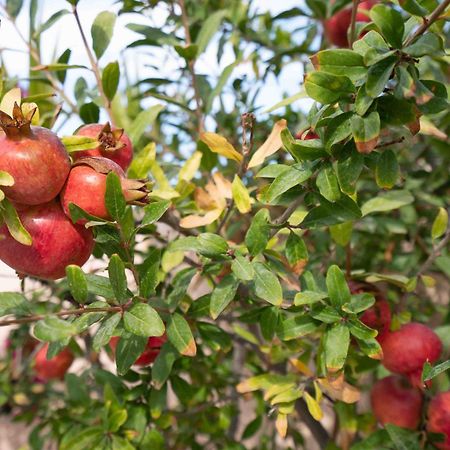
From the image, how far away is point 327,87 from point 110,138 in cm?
24

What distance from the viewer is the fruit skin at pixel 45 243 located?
49 centimetres

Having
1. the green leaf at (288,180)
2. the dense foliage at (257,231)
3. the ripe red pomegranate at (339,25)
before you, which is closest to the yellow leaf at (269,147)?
the dense foliage at (257,231)

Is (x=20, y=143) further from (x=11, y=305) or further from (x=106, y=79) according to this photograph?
(x=106, y=79)

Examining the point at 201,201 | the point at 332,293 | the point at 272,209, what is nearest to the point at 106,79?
the point at 201,201

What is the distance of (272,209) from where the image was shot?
3.91 feet

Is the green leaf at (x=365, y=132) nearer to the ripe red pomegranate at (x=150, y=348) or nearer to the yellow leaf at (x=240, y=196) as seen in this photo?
the yellow leaf at (x=240, y=196)

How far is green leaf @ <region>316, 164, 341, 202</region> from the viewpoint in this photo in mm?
506

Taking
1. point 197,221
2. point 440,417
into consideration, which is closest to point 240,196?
point 197,221

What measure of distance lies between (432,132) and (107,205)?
444 mm

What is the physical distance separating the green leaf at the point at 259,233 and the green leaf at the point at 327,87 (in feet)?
0.47

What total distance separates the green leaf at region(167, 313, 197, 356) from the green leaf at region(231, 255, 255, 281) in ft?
0.32

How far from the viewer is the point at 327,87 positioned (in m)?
0.47

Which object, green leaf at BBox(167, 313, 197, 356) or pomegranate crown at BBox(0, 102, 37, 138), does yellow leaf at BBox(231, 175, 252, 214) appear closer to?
green leaf at BBox(167, 313, 197, 356)

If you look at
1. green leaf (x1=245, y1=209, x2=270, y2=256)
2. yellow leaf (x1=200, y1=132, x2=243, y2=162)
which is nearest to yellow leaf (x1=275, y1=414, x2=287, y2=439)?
green leaf (x1=245, y1=209, x2=270, y2=256)
